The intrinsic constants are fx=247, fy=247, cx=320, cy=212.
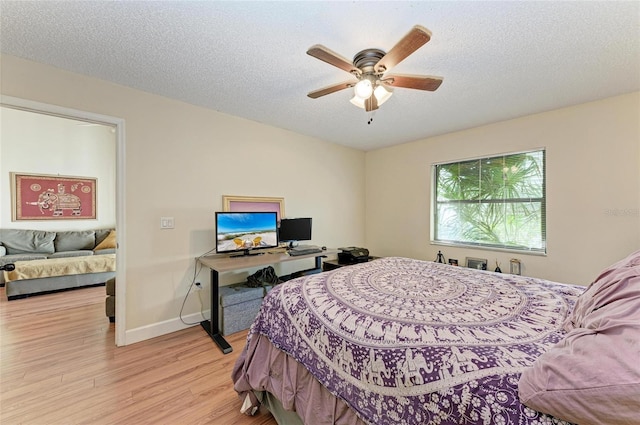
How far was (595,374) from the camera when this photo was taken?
0.64m

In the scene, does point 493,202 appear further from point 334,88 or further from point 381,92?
point 334,88

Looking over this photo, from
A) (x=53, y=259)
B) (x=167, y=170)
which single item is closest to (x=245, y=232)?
(x=167, y=170)

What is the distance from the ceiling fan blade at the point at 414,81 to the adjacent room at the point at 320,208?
0.02 metres

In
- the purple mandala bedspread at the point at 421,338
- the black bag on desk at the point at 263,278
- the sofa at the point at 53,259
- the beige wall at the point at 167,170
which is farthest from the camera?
the sofa at the point at 53,259

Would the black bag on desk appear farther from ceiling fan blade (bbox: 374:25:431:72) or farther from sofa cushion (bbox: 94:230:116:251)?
sofa cushion (bbox: 94:230:116:251)

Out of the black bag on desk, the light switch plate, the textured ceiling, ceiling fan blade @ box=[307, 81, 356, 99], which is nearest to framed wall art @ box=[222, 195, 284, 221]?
the light switch plate

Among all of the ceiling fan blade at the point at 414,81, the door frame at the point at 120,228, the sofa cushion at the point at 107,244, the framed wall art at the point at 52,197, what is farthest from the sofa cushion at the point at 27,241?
the ceiling fan blade at the point at 414,81

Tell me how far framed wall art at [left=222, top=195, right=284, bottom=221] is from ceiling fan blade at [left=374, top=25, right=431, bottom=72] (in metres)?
2.07

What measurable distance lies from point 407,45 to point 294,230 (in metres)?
2.39

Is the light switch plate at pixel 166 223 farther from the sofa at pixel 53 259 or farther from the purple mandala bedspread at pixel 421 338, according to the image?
the sofa at pixel 53 259

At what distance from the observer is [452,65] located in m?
1.91

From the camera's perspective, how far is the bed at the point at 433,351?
2.24 ft

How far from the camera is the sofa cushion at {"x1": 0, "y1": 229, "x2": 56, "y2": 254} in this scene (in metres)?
3.85

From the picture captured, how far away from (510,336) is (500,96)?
2362mm
